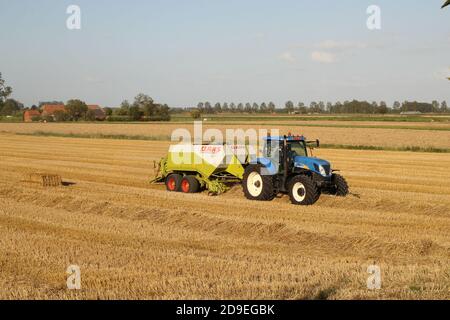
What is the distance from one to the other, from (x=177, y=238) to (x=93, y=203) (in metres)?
4.48

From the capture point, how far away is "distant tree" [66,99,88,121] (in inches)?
3701

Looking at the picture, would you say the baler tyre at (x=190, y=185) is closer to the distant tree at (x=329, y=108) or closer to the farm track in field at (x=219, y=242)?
the farm track in field at (x=219, y=242)

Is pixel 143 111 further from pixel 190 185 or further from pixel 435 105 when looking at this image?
pixel 435 105

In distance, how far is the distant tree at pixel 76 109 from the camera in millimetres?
94000

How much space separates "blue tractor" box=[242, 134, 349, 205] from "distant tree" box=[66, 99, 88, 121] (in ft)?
268

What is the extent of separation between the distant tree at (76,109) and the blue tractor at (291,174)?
8172 cm

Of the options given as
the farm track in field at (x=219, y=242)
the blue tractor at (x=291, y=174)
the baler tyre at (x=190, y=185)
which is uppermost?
the blue tractor at (x=291, y=174)

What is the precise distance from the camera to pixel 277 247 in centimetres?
1087

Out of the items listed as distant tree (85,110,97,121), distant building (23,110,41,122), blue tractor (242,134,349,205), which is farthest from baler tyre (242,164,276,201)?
distant building (23,110,41,122)

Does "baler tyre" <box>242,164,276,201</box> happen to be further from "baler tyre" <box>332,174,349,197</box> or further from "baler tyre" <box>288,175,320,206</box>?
"baler tyre" <box>332,174,349,197</box>

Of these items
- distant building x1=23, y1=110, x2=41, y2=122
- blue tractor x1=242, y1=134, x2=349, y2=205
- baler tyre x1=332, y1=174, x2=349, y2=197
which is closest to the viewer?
blue tractor x1=242, y1=134, x2=349, y2=205

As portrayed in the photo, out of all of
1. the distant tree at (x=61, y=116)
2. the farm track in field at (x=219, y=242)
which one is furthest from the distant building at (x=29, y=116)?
the farm track in field at (x=219, y=242)

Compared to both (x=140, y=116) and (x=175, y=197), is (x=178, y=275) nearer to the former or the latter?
(x=175, y=197)
